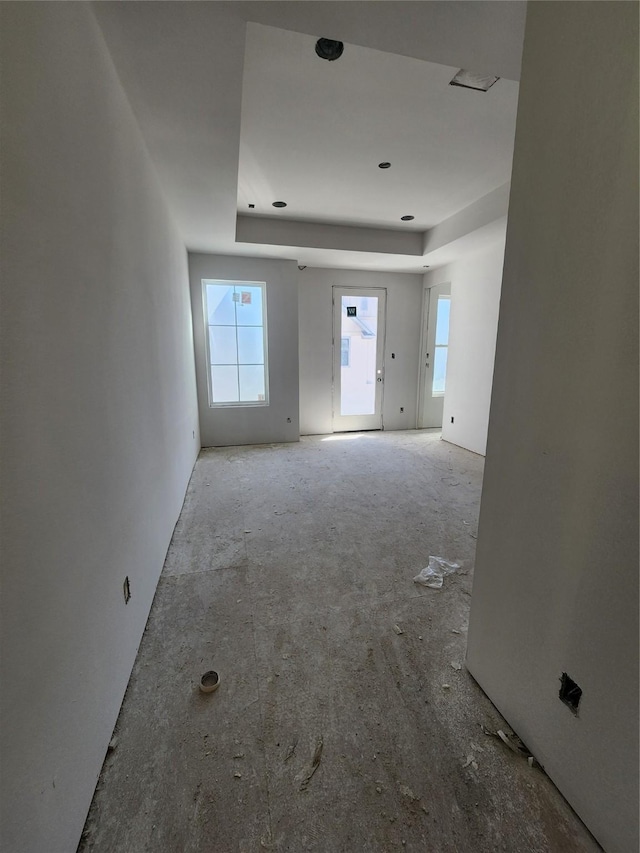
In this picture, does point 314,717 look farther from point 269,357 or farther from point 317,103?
point 269,357

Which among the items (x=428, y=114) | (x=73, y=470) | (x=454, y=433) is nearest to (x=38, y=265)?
(x=73, y=470)

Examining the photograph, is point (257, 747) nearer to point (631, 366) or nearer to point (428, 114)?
point (631, 366)

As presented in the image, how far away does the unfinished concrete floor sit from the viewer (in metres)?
1.02

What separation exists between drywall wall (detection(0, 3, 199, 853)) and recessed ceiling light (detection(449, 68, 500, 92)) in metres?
1.67

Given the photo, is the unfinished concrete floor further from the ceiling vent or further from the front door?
the front door

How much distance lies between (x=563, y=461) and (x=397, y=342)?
4.87m

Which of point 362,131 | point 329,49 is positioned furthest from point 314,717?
point 362,131

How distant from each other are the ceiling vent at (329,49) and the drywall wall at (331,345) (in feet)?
11.2

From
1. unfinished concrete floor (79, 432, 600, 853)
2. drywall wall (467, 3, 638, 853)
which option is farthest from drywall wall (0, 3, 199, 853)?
drywall wall (467, 3, 638, 853)

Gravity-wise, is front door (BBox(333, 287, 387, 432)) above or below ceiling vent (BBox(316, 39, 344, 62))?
below

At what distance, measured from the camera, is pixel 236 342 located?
4.70 m

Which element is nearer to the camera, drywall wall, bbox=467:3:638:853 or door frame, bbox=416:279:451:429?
drywall wall, bbox=467:3:638:853

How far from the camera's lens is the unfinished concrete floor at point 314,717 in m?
1.02

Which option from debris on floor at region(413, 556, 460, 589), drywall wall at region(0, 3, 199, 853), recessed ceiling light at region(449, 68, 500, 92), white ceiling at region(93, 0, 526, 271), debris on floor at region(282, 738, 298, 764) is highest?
A: recessed ceiling light at region(449, 68, 500, 92)
